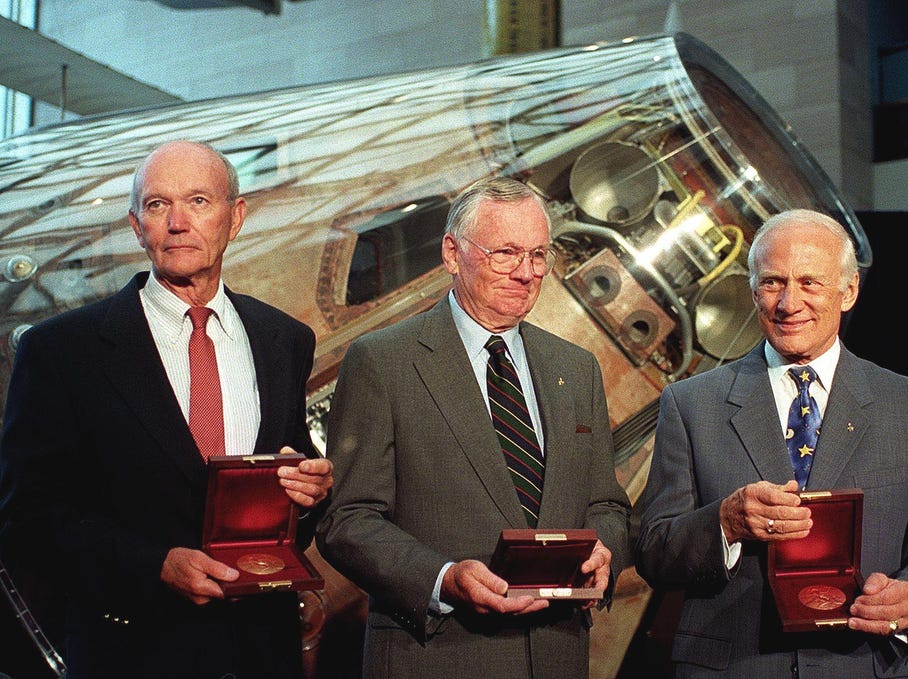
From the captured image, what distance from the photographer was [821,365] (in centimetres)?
241

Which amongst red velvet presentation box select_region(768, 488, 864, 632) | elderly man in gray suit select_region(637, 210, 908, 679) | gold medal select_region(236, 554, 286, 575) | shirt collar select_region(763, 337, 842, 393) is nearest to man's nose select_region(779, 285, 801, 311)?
elderly man in gray suit select_region(637, 210, 908, 679)

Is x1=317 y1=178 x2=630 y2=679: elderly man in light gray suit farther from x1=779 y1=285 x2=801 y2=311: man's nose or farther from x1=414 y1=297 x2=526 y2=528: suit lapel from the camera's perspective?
x1=779 y1=285 x2=801 y2=311: man's nose

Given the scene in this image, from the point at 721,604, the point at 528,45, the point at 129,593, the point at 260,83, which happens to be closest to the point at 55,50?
the point at 528,45

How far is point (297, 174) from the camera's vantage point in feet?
10.6

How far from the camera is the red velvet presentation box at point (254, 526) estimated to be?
197cm

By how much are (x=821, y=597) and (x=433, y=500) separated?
76cm

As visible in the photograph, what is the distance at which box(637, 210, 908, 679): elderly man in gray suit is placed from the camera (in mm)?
2225

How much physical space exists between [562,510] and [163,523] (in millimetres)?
775

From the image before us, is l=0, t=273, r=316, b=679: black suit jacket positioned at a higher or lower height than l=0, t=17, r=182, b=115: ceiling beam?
lower

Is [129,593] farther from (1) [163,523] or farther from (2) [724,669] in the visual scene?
(2) [724,669]

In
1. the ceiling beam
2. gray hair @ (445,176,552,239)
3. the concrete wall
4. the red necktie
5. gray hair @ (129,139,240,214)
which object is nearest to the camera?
the red necktie

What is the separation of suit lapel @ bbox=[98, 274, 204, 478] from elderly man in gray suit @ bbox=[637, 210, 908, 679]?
0.97 metres

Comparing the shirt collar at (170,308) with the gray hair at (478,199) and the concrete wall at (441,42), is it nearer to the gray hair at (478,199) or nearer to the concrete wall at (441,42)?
the gray hair at (478,199)

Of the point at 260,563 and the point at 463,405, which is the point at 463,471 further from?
the point at 260,563
